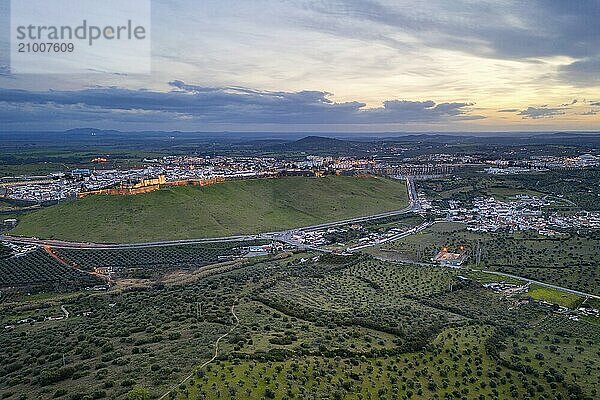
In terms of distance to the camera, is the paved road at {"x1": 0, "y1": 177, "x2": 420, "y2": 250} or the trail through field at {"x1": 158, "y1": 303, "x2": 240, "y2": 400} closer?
the trail through field at {"x1": 158, "y1": 303, "x2": 240, "y2": 400}

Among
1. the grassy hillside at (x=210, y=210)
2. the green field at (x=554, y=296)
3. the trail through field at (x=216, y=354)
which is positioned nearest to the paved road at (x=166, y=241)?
the grassy hillside at (x=210, y=210)

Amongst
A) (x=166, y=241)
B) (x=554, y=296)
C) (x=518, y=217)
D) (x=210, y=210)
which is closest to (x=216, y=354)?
(x=554, y=296)

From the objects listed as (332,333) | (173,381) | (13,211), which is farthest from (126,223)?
(173,381)

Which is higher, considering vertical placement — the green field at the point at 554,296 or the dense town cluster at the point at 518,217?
the dense town cluster at the point at 518,217

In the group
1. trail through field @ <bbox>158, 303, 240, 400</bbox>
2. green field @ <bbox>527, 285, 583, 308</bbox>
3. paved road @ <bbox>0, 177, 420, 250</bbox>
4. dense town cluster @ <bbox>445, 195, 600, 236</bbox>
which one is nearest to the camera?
trail through field @ <bbox>158, 303, 240, 400</bbox>

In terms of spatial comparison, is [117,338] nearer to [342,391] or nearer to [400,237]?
[342,391]

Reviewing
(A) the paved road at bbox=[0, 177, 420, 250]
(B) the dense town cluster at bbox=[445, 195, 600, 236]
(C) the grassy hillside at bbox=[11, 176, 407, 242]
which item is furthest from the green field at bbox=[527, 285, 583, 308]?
(C) the grassy hillside at bbox=[11, 176, 407, 242]

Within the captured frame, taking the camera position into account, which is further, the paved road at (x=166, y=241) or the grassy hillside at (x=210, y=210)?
the grassy hillside at (x=210, y=210)

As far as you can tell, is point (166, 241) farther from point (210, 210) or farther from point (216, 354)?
point (216, 354)

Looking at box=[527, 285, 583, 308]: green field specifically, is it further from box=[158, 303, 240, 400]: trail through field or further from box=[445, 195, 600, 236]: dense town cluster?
box=[445, 195, 600, 236]: dense town cluster

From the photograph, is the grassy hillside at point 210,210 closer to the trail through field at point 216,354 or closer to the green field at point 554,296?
the trail through field at point 216,354
